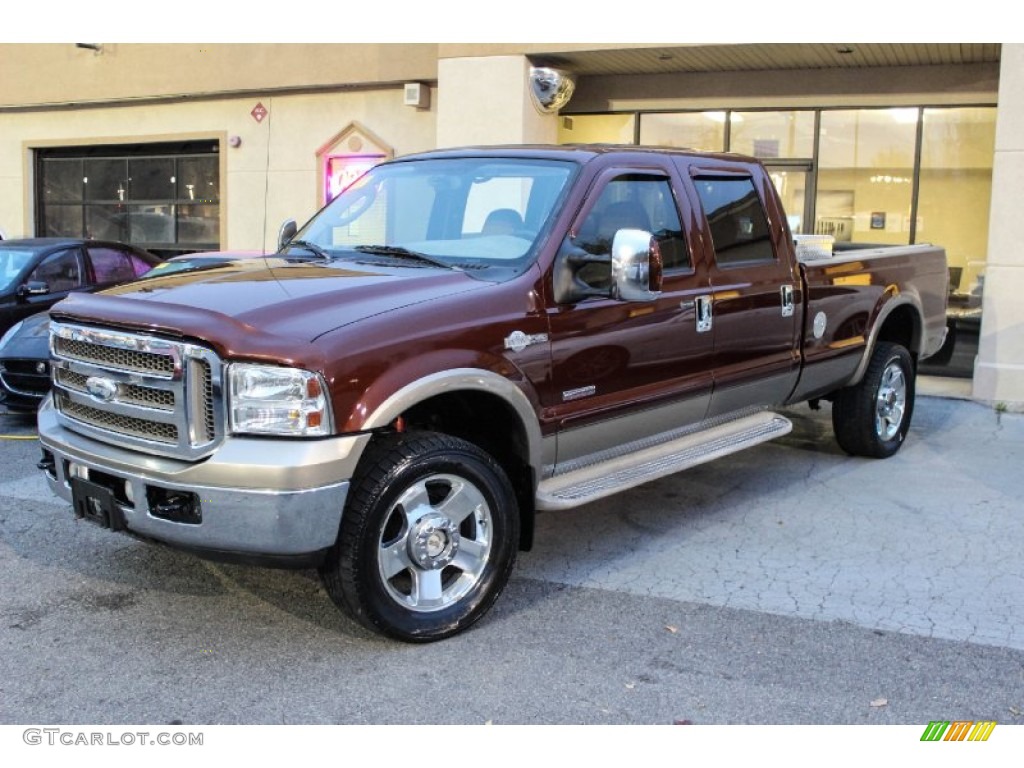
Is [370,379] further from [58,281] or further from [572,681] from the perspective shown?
[58,281]

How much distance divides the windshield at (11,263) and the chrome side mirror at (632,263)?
727 centimetres

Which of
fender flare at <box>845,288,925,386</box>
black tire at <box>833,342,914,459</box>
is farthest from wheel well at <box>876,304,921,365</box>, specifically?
black tire at <box>833,342,914,459</box>

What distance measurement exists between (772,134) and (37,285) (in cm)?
833

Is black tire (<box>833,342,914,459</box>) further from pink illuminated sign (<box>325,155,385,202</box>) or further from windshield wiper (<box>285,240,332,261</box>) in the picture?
pink illuminated sign (<box>325,155,385,202</box>)

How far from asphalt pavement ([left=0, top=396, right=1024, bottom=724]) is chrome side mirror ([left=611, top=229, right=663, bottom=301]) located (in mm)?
1396

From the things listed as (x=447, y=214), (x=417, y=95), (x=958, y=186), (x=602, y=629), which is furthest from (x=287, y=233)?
(x=958, y=186)

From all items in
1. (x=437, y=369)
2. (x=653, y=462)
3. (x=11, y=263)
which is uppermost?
(x=11, y=263)

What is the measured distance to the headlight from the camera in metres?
3.80

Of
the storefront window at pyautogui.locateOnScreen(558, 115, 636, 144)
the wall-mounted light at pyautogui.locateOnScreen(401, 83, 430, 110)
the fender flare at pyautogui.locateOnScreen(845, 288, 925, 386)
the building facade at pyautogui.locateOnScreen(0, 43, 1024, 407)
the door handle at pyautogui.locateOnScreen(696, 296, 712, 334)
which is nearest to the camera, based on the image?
the door handle at pyautogui.locateOnScreen(696, 296, 712, 334)

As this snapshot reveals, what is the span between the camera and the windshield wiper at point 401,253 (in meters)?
4.84

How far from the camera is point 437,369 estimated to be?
13.6ft

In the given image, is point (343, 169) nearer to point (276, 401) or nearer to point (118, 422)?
A: point (118, 422)

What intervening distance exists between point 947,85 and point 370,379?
9.86 meters

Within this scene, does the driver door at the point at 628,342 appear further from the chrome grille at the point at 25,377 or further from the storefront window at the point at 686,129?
the storefront window at the point at 686,129
